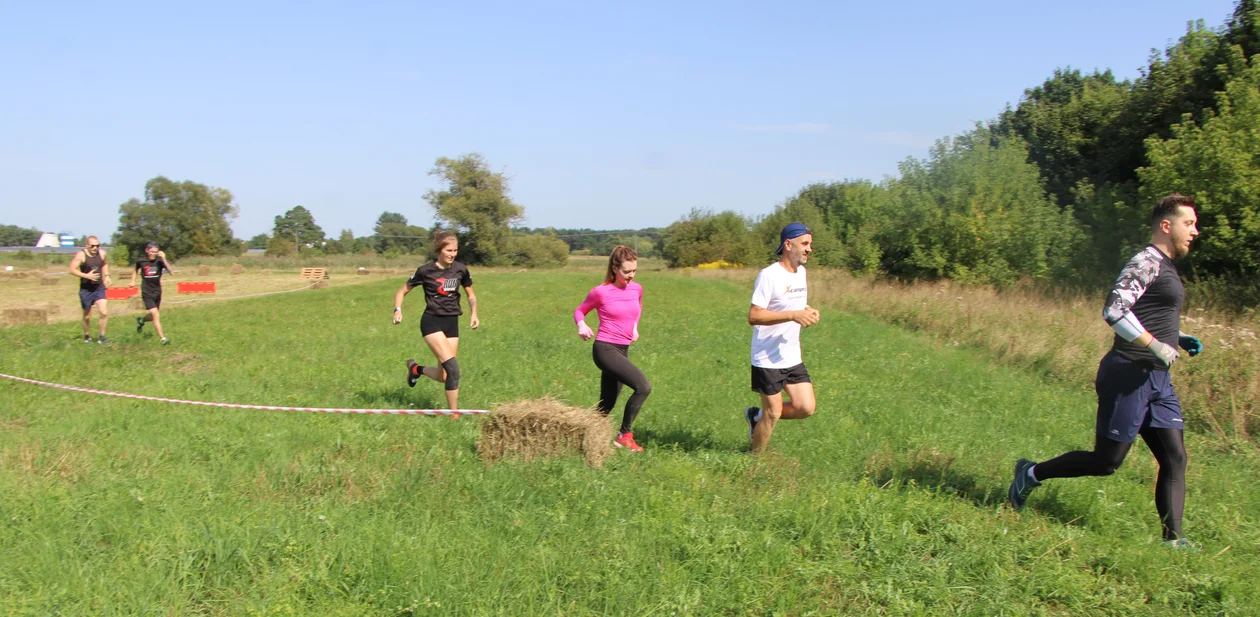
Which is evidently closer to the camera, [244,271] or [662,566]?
[662,566]

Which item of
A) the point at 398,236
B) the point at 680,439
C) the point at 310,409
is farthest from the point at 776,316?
the point at 398,236

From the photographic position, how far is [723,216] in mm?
75562

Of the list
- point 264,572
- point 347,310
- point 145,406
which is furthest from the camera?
point 347,310

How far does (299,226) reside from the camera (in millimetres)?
139250

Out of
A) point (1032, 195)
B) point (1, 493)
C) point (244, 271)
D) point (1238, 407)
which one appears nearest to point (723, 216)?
point (244, 271)

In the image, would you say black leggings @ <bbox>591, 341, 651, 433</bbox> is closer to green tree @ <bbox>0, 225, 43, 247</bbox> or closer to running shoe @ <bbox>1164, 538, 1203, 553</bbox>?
running shoe @ <bbox>1164, 538, 1203, 553</bbox>

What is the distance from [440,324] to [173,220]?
9170 cm

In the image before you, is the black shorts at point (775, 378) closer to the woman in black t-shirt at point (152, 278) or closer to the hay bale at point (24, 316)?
the woman in black t-shirt at point (152, 278)

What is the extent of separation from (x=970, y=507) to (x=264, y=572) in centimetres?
465

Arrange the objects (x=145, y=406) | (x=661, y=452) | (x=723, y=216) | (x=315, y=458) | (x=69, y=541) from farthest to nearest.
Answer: (x=723, y=216)
(x=145, y=406)
(x=661, y=452)
(x=315, y=458)
(x=69, y=541)

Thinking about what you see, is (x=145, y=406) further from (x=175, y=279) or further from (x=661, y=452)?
(x=175, y=279)

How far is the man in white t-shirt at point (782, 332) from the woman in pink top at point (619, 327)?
1.33 metres

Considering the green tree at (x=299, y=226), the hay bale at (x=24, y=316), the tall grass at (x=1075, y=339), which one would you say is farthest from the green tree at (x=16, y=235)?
the tall grass at (x=1075, y=339)

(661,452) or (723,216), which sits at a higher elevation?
(723,216)
